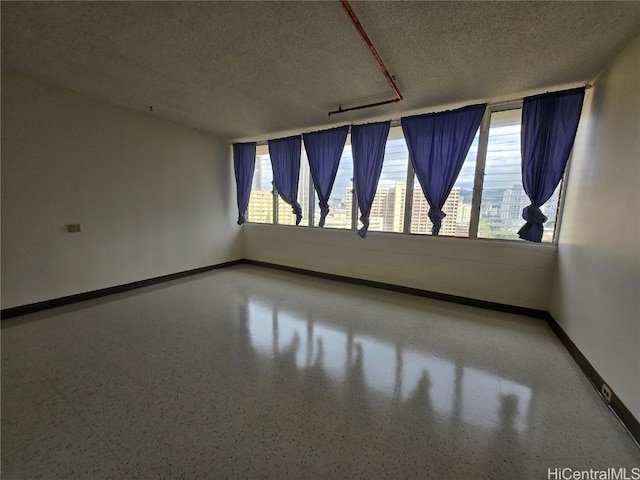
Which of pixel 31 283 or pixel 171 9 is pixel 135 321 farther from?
pixel 171 9

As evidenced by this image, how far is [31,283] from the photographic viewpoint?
2873mm

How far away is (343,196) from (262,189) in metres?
1.85

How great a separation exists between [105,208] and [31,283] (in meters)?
1.13

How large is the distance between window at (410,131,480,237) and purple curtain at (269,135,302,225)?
6.57ft

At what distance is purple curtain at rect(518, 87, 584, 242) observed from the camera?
258cm

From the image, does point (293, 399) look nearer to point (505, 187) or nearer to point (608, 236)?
point (608, 236)

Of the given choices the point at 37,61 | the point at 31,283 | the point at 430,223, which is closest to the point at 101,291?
the point at 31,283

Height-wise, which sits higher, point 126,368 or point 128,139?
point 128,139

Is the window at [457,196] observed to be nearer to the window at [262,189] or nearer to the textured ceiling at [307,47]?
the window at [262,189]

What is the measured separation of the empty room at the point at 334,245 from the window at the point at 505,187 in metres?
0.03

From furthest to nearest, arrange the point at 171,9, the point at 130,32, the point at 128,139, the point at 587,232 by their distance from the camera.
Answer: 1. the point at 128,139
2. the point at 587,232
3. the point at 130,32
4. the point at 171,9

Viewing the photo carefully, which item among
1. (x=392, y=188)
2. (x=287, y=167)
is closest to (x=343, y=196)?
(x=392, y=188)

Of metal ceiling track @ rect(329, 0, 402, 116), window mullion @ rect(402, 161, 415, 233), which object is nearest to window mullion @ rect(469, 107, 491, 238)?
window mullion @ rect(402, 161, 415, 233)

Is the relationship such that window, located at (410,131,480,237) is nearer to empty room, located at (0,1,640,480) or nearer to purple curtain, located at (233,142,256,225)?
empty room, located at (0,1,640,480)
